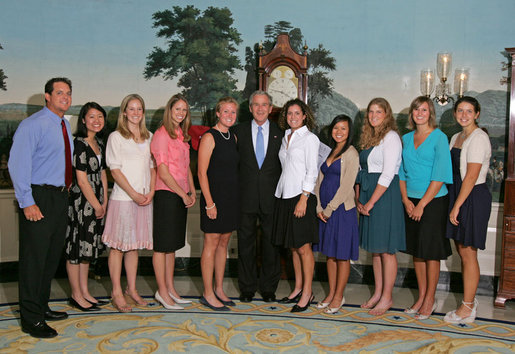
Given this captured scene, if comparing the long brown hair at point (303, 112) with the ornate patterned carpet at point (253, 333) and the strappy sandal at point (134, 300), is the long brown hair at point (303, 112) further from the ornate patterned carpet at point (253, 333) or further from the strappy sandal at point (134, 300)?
the strappy sandal at point (134, 300)

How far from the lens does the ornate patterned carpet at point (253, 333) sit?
291 centimetres

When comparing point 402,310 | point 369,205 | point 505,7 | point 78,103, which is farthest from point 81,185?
point 505,7

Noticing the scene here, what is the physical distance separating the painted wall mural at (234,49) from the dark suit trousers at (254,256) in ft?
4.67

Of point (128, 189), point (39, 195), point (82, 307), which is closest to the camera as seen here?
point (39, 195)

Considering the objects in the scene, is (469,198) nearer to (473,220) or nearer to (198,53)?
(473,220)

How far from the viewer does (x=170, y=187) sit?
3.48 metres

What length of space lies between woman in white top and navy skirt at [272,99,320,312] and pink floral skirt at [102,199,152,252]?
1.03 metres

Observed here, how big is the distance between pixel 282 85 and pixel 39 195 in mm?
2348

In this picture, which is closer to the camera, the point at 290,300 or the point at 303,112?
the point at 303,112

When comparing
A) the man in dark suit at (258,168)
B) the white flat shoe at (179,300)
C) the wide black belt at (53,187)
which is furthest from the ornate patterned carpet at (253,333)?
the wide black belt at (53,187)

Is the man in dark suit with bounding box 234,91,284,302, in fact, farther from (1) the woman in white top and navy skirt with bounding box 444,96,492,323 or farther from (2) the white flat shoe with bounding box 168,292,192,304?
(1) the woman in white top and navy skirt with bounding box 444,96,492,323

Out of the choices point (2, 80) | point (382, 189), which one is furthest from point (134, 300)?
point (2, 80)

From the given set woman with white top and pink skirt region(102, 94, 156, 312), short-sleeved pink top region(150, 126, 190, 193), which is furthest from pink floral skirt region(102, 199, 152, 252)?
short-sleeved pink top region(150, 126, 190, 193)

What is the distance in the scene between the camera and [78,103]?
4.72m
